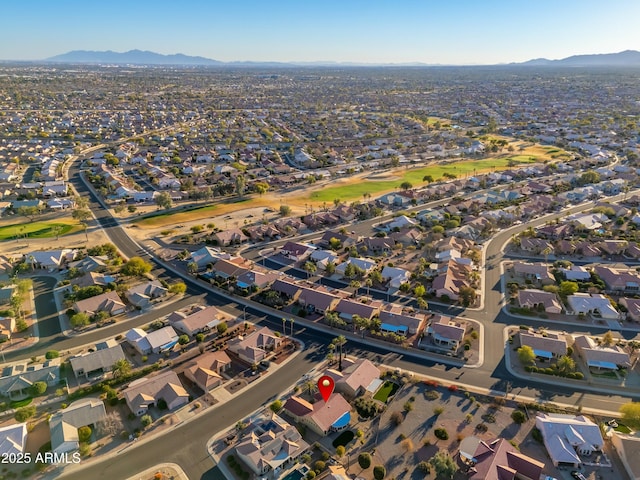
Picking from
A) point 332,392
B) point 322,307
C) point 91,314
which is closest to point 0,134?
point 91,314

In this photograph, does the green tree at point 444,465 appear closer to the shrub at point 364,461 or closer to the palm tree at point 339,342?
the shrub at point 364,461

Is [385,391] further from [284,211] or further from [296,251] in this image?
[284,211]

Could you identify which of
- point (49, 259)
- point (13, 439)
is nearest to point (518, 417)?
point (13, 439)

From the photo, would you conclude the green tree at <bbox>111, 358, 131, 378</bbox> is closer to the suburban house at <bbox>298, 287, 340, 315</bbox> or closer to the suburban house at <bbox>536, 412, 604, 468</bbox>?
the suburban house at <bbox>298, 287, 340, 315</bbox>

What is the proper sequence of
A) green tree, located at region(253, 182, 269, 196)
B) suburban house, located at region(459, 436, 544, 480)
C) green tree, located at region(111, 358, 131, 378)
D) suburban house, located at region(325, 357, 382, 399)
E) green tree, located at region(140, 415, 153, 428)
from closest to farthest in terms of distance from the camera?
1. suburban house, located at region(459, 436, 544, 480)
2. green tree, located at region(140, 415, 153, 428)
3. suburban house, located at region(325, 357, 382, 399)
4. green tree, located at region(111, 358, 131, 378)
5. green tree, located at region(253, 182, 269, 196)

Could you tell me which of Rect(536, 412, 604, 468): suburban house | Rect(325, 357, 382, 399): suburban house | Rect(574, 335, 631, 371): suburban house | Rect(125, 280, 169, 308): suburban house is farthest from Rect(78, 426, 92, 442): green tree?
Rect(574, 335, 631, 371): suburban house

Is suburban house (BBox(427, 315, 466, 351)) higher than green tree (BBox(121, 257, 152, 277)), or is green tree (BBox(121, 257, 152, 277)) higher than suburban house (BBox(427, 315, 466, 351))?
green tree (BBox(121, 257, 152, 277))

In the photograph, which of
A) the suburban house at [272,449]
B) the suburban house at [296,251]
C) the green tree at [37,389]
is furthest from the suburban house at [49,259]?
the suburban house at [272,449]
